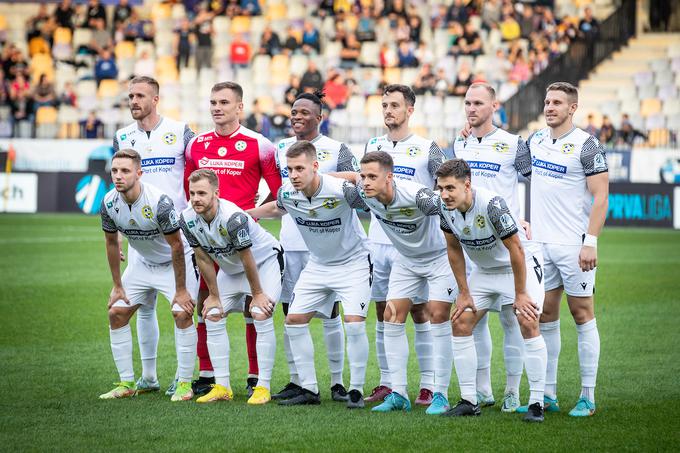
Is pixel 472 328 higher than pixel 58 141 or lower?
lower

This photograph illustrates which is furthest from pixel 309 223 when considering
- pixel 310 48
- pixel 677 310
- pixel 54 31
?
pixel 54 31

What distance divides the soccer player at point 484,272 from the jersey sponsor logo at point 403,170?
0.94m

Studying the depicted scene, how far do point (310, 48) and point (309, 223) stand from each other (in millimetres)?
21510

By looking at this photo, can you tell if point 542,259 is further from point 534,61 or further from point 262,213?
point 534,61

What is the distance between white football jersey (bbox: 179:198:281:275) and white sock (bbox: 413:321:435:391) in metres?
1.39

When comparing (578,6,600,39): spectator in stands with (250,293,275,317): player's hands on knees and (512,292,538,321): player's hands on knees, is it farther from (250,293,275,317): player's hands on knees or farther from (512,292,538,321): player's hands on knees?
(512,292,538,321): player's hands on knees

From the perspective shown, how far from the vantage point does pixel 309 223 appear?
8.25 meters

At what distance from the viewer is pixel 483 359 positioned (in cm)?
819

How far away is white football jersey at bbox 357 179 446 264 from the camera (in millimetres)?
7832

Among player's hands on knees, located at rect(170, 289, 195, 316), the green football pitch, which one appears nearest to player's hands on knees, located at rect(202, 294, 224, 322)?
player's hands on knees, located at rect(170, 289, 195, 316)

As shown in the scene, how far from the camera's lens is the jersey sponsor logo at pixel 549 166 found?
795cm

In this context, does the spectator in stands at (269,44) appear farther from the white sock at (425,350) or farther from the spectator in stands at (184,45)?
the white sock at (425,350)

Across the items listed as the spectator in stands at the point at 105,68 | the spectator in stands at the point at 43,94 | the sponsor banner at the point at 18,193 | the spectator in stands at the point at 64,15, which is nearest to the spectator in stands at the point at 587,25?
the spectator in stands at the point at 105,68

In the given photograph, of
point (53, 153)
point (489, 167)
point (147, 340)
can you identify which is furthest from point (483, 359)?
point (53, 153)
